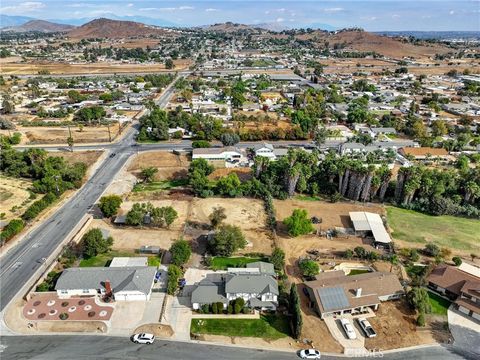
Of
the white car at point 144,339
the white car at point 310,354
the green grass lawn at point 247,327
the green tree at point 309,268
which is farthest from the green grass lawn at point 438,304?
the white car at point 144,339

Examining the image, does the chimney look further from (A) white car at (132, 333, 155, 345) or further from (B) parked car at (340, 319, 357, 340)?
(B) parked car at (340, 319, 357, 340)

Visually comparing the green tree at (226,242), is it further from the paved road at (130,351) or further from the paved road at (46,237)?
the paved road at (46,237)

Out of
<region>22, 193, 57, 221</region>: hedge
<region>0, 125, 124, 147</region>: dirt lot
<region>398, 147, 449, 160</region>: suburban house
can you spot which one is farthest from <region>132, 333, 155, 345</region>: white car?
<region>398, 147, 449, 160</region>: suburban house

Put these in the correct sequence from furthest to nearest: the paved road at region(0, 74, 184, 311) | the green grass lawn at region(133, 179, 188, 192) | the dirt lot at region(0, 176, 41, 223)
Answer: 1. the green grass lawn at region(133, 179, 188, 192)
2. the dirt lot at region(0, 176, 41, 223)
3. the paved road at region(0, 74, 184, 311)

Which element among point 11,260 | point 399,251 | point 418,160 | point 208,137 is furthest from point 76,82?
point 399,251

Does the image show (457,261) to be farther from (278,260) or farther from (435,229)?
(278,260)

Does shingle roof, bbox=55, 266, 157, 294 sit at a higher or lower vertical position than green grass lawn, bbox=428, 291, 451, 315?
higher
